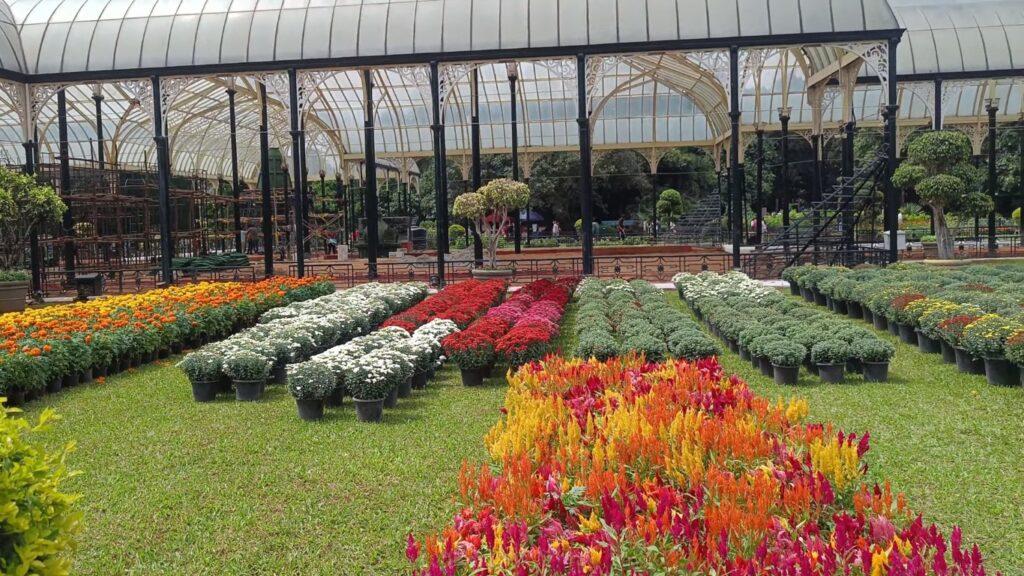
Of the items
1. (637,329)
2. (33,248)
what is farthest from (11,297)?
(637,329)

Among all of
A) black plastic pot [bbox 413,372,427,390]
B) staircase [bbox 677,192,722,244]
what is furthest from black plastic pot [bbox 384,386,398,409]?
staircase [bbox 677,192,722,244]

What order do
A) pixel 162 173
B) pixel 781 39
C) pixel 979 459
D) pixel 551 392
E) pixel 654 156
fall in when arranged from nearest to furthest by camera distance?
pixel 979 459
pixel 551 392
pixel 781 39
pixel 162 173
pixel 654 156

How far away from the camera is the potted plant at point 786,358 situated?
10.0 metres

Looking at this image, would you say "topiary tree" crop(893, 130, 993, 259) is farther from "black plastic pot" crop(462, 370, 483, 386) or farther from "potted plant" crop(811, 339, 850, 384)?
"black plastic pot" crop(462, 370, 483, 386)

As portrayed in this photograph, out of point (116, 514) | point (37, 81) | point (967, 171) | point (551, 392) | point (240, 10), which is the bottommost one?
point (116, 514)

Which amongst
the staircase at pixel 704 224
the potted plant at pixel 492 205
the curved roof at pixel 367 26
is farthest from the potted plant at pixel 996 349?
the staircase at pixel 704 224

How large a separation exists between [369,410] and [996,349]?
21.9 feet

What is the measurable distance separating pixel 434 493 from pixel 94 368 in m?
7.21

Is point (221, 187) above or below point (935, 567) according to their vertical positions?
above

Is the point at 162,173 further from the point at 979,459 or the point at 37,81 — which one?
the point at 979,459

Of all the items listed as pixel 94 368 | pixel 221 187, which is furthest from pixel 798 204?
pixel 94 368

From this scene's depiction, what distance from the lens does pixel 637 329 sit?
1141 cm

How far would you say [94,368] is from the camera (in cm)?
1173

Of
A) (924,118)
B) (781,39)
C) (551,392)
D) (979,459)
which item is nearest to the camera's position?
(979,459)
